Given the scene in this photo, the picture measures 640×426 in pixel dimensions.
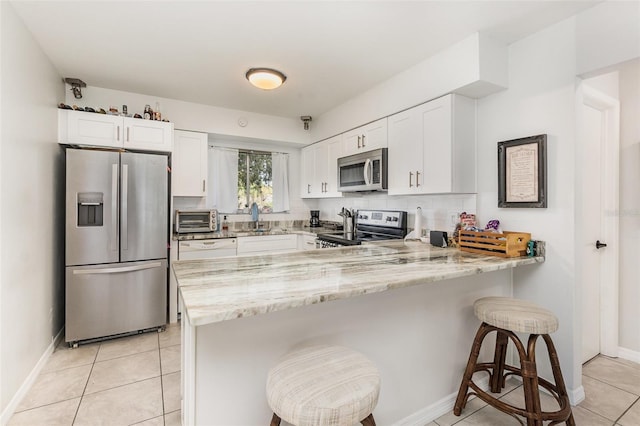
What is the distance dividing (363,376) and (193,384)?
661 millimetres

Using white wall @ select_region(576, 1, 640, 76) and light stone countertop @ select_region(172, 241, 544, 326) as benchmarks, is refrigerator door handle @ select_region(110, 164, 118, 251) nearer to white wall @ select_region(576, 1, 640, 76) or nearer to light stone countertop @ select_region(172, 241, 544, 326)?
light stone countertop @ select_region(172, 241, 544, 326)

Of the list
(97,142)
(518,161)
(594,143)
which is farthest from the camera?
(97,142)

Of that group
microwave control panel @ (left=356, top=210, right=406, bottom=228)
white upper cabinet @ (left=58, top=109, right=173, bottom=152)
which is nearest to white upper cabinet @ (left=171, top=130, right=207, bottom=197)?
white upper cabinet @ (left=58, top=109, right=173, bottom=152)

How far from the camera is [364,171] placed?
327cm

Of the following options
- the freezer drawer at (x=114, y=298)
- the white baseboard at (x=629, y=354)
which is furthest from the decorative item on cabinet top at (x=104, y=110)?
the white baseboard at (x=629, y=354)

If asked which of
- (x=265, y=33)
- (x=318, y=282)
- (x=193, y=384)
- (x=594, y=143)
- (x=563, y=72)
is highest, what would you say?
(x=265, y=33)

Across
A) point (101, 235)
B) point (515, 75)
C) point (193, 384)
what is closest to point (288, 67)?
point (515, 75)

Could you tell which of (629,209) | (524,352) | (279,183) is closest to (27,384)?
(524,352)

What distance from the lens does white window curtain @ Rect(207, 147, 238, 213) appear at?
4.16 meters

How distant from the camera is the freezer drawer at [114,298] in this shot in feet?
8.97

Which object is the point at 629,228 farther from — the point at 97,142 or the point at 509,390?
the point at 97,142

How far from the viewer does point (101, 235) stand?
2809 mm

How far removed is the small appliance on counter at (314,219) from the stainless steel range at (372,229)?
987mm

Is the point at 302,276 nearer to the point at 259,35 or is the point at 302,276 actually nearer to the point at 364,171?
the point at 259,35
